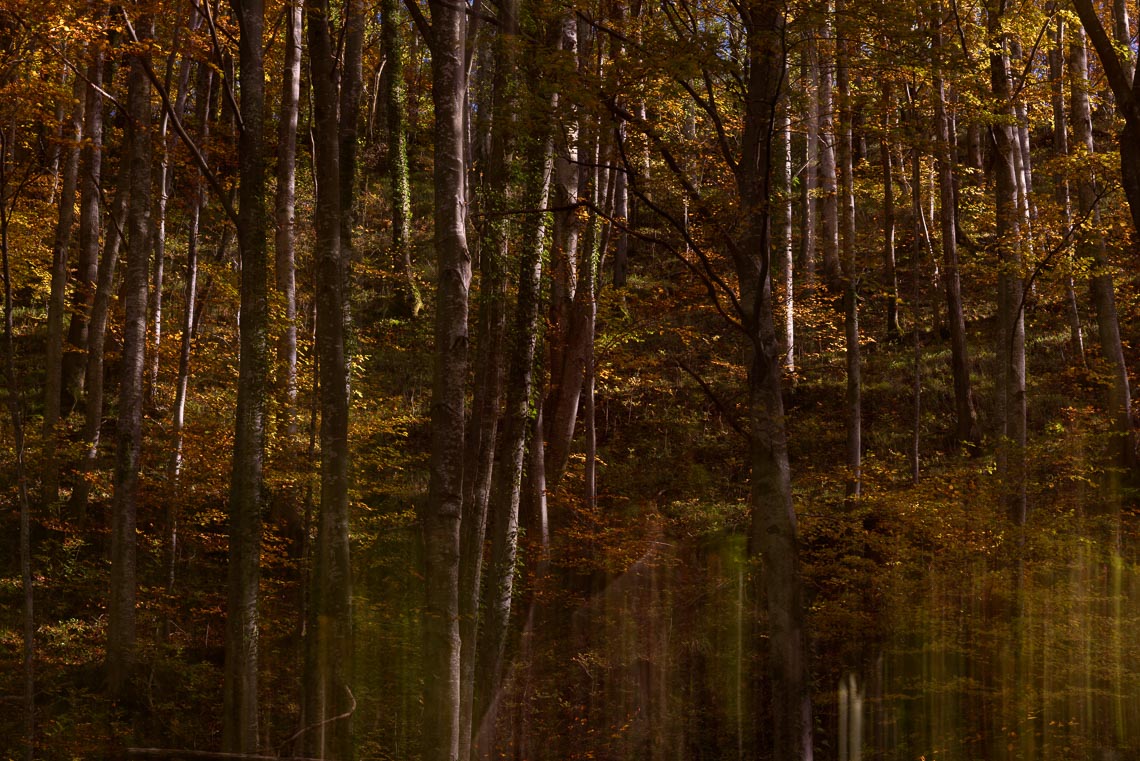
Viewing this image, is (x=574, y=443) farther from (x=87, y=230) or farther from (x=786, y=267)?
(x=87, y=230)

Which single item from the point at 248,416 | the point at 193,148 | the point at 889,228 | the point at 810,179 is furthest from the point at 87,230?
the point at 810,179

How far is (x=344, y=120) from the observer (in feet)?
32.8

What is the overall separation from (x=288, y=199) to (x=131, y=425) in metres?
3.64

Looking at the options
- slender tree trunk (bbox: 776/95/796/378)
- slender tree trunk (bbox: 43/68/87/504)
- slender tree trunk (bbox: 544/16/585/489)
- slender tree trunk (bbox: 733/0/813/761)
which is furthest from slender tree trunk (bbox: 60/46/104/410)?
slender tree trunk (bbox: 776/95/796/378)

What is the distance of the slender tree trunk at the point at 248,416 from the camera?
809 cm

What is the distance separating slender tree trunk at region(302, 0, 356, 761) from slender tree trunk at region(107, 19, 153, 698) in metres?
2.89

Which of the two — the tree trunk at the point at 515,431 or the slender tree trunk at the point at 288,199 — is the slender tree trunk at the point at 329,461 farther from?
the slender tree trunk at the point at 288,199

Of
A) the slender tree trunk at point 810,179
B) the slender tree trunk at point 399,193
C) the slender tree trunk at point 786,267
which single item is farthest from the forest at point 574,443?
the slender tree trunk at point 399,193

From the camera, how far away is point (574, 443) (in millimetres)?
18469

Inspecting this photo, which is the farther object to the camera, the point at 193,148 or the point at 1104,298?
the point at 1104,298

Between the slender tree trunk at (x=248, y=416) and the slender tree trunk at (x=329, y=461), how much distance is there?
0.57 m

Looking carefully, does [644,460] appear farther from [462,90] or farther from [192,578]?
[462,90]

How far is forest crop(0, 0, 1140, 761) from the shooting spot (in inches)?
282

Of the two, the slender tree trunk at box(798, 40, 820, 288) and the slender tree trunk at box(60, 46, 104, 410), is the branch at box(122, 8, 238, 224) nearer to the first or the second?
the slender tree trunk at box(60, 46, 104, 410)
